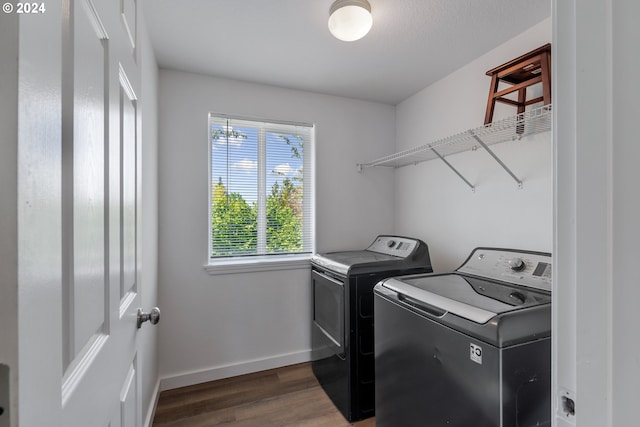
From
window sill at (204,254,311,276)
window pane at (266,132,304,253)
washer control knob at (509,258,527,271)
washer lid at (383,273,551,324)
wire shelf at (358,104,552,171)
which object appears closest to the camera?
washer lid at (383,273,551,324)

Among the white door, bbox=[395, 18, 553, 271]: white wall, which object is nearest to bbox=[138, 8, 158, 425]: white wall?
the white door

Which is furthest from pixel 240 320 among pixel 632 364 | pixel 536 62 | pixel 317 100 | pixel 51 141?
pixel 536 62

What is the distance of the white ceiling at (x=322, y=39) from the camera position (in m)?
1.47

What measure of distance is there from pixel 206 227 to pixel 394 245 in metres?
1.47

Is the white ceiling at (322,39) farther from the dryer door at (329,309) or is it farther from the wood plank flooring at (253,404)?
the wood plank flooring at (253,404)

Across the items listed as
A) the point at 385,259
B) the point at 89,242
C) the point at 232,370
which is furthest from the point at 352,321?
the point at 89,242

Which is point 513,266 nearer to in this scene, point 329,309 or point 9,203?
point 329,309

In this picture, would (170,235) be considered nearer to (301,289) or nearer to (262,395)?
(301,289)

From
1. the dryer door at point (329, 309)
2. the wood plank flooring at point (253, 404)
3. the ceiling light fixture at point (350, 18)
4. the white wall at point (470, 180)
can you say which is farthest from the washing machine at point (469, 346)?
the ceiling light fixture at point (350, 18)

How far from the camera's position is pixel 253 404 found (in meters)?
1.92

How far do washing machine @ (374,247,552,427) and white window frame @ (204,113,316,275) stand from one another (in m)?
1.04

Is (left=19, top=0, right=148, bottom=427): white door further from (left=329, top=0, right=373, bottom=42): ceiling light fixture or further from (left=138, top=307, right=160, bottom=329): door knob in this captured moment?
(left=329, top=0, right=373, bottom=42): ceiling light fixture

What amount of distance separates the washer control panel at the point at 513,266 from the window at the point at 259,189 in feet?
4.40

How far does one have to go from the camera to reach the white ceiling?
1.47 meters
